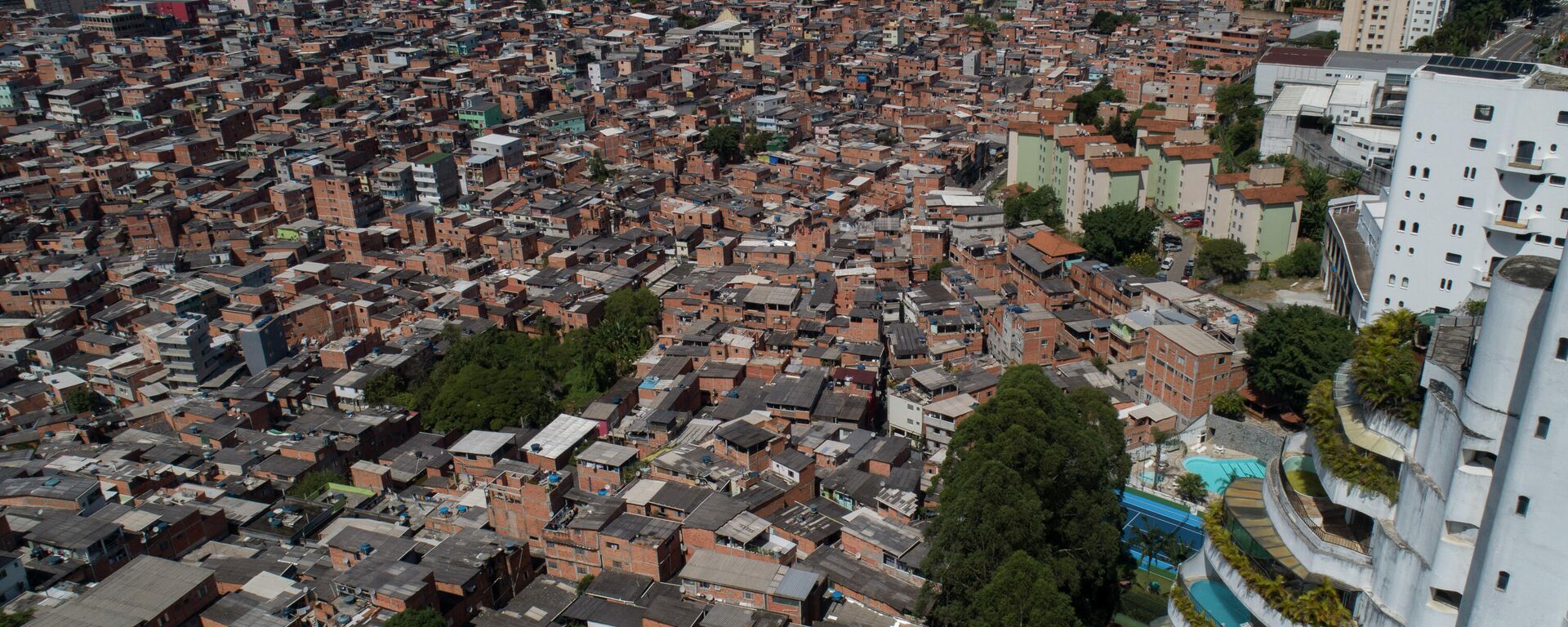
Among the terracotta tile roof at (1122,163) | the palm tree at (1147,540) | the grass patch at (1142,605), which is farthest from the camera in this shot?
the terracotta tile roof at (1122,163)

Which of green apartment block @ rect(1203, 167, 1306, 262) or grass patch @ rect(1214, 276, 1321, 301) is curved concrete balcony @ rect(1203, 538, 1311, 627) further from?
green apartment block @ rect(1203, 167, 1306, 262)

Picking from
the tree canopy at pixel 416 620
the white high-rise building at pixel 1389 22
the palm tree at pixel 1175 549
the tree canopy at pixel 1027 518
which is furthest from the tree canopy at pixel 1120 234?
the white high-rise building at pixel 1389 22

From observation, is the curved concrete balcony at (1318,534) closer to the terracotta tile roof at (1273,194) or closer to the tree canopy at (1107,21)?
the terracotta tile roof at (1273,194)

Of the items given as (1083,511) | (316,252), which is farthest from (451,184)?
(1083,511)

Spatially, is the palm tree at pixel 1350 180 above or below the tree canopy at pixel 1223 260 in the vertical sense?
above

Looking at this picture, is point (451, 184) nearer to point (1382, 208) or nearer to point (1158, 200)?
point (1158, 200)

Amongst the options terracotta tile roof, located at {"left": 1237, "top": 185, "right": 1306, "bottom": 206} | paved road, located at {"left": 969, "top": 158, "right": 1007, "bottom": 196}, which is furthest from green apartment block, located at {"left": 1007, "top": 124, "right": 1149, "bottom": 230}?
terracotta tile roof, located at {"left": 1237, "top": 185, "right": 1306, "bottom": 206}
